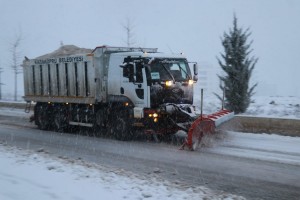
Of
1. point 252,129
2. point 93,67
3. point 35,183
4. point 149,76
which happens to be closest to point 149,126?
point 149,76

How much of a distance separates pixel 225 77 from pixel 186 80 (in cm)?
642

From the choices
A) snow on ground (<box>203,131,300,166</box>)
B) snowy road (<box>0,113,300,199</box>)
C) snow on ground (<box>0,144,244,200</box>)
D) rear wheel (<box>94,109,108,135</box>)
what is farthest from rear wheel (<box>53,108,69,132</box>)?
snow on ground (<box>0,144,244,200</box>)

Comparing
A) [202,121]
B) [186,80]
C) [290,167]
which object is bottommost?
[290,167]

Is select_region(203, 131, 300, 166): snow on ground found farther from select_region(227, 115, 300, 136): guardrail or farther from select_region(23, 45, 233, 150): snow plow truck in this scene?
select_region(23, 45, 233, 150): snow plow truck

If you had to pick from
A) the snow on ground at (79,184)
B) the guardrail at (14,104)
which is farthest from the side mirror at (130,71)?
the guardrail at (14,104)

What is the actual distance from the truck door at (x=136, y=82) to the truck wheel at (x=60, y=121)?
448 cm

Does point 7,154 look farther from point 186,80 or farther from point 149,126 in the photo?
point 186,80

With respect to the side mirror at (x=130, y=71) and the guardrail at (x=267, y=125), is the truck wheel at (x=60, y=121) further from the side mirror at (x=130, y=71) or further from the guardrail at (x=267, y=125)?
the guardrail at (x=267, y=125)

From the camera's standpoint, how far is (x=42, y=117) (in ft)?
63.4

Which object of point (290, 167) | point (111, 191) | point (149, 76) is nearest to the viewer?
point (111, 191)

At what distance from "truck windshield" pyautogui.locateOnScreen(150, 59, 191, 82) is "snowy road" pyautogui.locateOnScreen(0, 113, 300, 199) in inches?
85.0

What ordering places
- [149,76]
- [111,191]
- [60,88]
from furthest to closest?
[60,88] < [149,76] < [111,191]

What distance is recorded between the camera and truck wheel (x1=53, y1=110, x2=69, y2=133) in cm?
1822

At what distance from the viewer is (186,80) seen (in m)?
14.8
